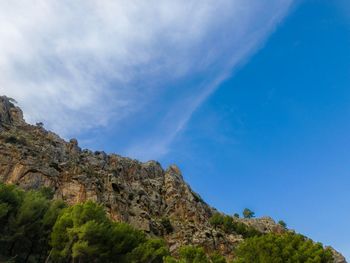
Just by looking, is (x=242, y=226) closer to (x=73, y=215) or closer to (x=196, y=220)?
(x=196, y=220)

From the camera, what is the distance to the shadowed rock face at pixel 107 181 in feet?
221

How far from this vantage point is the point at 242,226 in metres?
90.0

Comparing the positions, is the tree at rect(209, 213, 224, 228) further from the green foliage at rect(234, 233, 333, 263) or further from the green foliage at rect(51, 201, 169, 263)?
the green foliage at rect(51, 201, 169, 263)

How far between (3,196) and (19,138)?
3806cm

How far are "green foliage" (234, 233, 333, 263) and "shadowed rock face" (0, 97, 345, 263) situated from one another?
24.4 metres

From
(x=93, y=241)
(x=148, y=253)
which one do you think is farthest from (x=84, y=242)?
(x=148, y=253)

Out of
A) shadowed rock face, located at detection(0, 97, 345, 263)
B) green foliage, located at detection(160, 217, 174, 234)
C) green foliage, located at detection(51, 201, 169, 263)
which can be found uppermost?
shadowed rock face, located at detection(0, 97, 345, 263)

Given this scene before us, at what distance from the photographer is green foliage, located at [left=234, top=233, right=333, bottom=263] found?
39719 mm

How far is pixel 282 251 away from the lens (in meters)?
40.7

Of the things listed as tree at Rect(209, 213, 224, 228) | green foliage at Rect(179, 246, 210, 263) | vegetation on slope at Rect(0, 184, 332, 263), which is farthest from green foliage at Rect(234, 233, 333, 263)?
tree at Rect(209, 213, 224, 228)

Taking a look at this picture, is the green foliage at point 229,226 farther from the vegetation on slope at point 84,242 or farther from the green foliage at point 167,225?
the vegetation on slope at point 84,242

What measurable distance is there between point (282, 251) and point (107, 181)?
43725 millimetres


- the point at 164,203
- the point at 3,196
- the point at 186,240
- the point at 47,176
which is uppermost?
the point at 164,203

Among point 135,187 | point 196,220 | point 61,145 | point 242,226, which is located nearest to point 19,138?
point 61,145
